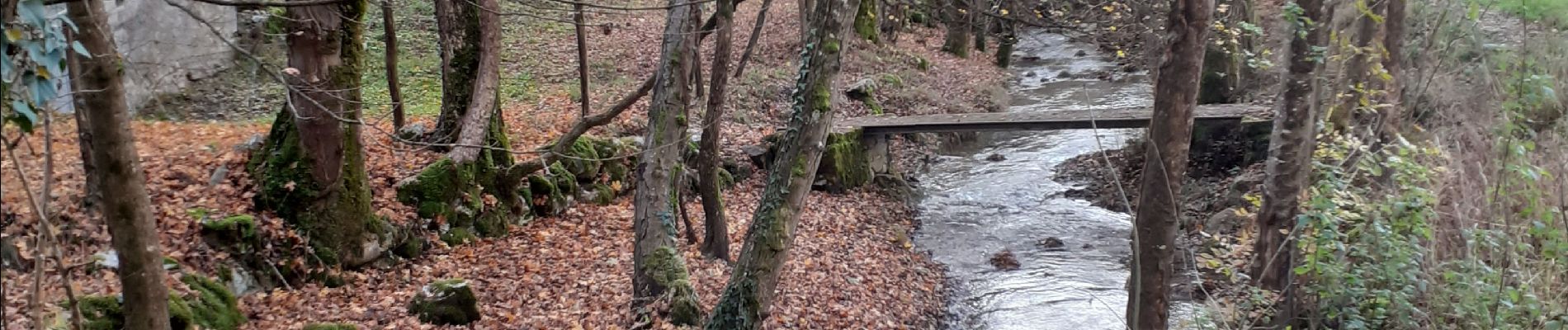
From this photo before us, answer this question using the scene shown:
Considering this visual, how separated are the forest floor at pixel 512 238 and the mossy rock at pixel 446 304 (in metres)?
0.11

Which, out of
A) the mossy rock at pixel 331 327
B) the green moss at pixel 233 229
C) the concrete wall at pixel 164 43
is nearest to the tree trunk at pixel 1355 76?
the mossy rock at pixel 331 327

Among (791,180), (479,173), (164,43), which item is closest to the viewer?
(791,180)

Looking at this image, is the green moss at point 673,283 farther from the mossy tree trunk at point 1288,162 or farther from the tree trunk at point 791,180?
the mossy tree trunk at point 1288,162

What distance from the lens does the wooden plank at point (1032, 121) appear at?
42.7 ft

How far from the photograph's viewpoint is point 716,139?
8.55 metres

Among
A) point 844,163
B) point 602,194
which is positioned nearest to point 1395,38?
point 844,163

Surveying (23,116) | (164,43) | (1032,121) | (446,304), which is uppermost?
(23,116)

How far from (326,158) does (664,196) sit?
2.54m

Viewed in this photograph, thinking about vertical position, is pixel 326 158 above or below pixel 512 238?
above

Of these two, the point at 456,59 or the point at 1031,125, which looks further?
the point at 1031,125

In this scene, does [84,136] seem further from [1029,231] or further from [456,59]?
[1029,231]

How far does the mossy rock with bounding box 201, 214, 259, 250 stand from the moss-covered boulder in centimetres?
50

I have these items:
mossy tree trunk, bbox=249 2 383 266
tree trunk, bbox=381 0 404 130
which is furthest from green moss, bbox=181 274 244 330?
tree trunk, bbox=381 0 404 130

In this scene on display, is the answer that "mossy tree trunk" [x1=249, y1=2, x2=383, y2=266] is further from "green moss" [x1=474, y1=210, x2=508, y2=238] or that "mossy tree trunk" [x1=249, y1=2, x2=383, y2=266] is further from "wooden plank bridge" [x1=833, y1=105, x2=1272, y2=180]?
"wooden plank bridge" [x1=833, y1=105, x2=1272, y2=180]
